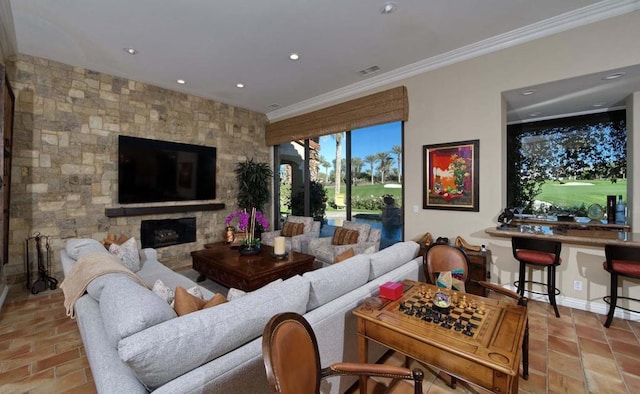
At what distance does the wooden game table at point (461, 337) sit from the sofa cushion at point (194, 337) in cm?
55

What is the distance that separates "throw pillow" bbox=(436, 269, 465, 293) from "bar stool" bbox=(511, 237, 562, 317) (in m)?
1.51

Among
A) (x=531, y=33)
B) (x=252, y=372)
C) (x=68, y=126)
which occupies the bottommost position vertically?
(x=252, y=372)

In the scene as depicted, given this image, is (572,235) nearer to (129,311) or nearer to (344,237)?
(344,237)

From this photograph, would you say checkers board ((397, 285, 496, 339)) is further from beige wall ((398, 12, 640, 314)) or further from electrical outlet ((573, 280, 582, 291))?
electrical outlet ((573, 280, 582, 291))

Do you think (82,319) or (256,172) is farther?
(256,172)

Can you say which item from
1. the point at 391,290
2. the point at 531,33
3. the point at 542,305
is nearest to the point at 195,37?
the point at 391,290

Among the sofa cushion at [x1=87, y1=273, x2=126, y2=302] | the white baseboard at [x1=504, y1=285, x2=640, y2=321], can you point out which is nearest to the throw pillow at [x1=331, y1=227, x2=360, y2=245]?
the white baseboard at [x1=504, y1=285, x2=640, y2=321]

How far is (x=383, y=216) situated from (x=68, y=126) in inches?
205

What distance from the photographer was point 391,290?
1.77 m

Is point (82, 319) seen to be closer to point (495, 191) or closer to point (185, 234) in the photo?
point (185, 234)

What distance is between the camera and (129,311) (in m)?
1.17

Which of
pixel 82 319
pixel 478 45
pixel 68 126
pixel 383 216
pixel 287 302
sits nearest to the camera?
pixel 287 302

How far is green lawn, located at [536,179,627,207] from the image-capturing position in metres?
4.16

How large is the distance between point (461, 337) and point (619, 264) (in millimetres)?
2601
